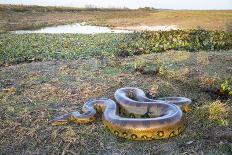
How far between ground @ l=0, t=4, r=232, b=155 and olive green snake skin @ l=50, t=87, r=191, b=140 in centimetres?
13

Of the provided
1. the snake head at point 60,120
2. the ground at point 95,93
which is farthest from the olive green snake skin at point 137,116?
the ground at point 95,93

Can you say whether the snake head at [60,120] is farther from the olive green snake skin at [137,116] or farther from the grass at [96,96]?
the grass at [96,96]

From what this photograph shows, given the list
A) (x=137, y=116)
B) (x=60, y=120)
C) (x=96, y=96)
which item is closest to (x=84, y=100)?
(x=96, y=96)

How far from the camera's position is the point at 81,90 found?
8477 mm

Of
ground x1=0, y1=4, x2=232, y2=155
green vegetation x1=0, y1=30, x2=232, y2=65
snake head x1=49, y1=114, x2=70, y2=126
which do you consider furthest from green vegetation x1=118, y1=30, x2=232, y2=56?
snake head x1=49, y1=114, x2=70, y2=126

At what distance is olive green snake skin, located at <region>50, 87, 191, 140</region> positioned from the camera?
227 inches

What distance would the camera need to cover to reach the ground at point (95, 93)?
578 cm

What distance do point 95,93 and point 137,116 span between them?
171 centimetres

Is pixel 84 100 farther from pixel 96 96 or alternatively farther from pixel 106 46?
pixel 106 46

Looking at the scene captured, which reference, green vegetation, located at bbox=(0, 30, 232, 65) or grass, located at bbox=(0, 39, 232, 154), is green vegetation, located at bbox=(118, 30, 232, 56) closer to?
green vegetation, located at bbox=(0, 30, 232, 65)

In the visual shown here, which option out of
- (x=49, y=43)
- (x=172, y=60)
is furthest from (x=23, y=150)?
(x=49, y=43)

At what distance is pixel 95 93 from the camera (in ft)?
27.1

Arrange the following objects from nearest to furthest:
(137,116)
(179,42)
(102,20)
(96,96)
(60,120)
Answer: (60,120) → (137,116) → (96,96) → (179,42) → (102,20)

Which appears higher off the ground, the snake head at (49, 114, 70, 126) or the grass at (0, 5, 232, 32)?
the grass at (0, 5, 232, 32)
